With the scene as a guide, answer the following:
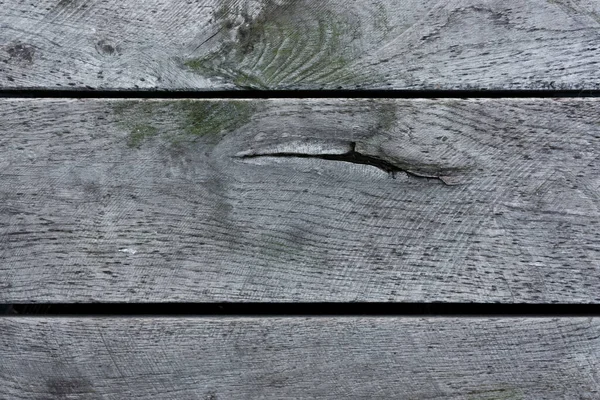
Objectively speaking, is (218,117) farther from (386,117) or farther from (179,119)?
(386,117)

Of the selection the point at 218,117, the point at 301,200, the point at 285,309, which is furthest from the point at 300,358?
the point at 218,117

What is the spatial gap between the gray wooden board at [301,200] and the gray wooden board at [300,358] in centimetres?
4

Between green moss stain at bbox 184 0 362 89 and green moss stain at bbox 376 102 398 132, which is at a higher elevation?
green moss stain at bbox 184 0 362 89

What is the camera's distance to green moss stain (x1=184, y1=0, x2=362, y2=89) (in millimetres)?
616

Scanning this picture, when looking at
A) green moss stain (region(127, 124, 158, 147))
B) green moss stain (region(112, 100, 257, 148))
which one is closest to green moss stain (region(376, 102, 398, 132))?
green moss stain (region(112, 100, 257, 148))

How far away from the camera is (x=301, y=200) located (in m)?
0.63

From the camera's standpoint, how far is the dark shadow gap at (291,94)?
63 centimetres

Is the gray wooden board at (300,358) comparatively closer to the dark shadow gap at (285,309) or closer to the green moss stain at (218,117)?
the dark shadow gap at (285,309)

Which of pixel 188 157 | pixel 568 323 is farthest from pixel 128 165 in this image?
pixel 568 323

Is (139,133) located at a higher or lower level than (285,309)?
higher

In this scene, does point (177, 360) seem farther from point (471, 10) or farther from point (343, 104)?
point (471, 10)

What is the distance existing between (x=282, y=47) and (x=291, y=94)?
6cm

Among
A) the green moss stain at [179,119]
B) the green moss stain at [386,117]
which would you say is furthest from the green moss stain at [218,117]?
the green moss stain at [386,117]

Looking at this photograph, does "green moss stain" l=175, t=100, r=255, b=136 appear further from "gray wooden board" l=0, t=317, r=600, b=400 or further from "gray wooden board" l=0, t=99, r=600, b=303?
"gray wooden board" l=0, t=317, r=600, b=400
